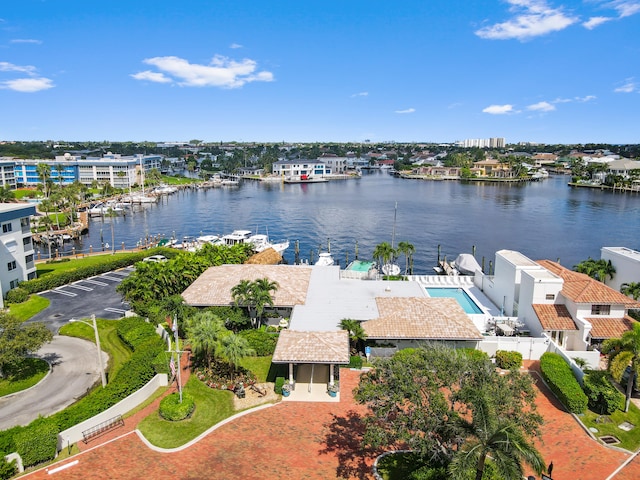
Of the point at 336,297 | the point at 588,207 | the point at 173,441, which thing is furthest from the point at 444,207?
the point at 173,441

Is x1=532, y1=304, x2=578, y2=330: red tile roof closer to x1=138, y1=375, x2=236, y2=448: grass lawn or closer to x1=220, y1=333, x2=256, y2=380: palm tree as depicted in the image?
x1=220, y1=333, x2=256, y2=380: palm tree

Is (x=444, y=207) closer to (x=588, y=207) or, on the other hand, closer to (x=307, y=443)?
(x=588, y=207)

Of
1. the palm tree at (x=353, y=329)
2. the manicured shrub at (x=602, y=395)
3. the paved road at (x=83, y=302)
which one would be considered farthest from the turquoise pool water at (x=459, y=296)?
the paved road at (x=83, y=302)

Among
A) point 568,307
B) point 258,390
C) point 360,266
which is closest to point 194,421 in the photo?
point 258,390

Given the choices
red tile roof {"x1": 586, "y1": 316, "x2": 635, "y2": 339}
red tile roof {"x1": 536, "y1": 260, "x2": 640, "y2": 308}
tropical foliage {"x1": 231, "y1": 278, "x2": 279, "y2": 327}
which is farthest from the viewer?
tropical foliage {"x1": 231, "y1": 278, "x2": 279, "y2": 327}

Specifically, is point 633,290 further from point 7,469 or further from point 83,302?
point 83,302

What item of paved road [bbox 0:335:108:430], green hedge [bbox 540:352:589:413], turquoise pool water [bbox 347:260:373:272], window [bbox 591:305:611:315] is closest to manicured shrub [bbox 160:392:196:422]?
paved road [bbox 0:335:108:430]

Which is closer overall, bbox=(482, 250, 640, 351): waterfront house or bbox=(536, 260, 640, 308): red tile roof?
bbox=(482, 250, 640, 351): waterfront house
